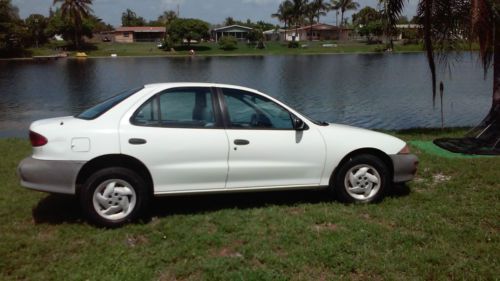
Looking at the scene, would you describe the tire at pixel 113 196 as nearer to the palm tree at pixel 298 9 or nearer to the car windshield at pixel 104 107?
the car windshield at pixel 104 107

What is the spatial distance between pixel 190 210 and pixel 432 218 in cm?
282

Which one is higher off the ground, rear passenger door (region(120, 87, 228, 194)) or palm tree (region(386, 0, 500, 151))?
palm tree (region(386, 0, 500, 151))

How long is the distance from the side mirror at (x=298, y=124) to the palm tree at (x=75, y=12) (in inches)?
3558

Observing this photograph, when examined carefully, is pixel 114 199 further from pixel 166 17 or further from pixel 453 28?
pixel 166 17

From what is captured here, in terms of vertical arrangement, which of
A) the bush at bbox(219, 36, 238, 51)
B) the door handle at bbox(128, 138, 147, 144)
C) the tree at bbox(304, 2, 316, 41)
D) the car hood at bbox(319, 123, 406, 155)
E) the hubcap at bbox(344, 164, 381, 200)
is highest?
the tree at bbox(304, 2, 316, 41)

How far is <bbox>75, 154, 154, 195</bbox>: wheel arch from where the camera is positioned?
5438 mm

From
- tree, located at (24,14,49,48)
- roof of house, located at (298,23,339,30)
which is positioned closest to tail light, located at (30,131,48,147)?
tree, located at (24,14,49,48)

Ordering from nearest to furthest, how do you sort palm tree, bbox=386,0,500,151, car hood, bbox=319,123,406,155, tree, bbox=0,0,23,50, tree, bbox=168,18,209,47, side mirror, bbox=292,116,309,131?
side mirror, bbox=292,116,309,131 < car hood, bbox=319,123,406,155 < palm tree, bbox=386,0,500,151 < tree, bbox=0,0,23,50 < tree, bbox=168,18,209,47

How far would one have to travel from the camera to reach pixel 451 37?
441 inches

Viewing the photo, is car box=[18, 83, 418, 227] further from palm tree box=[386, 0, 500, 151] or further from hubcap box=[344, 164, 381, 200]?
palm tree box=[386, 0, 500, 151]

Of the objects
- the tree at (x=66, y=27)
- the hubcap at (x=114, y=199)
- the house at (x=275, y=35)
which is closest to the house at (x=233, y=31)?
the house at (x=275, y=35)

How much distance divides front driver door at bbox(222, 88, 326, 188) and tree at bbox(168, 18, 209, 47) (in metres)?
85.9

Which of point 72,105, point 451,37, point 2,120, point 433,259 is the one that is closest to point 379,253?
point 433,259

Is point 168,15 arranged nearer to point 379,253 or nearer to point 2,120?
point 2,120
